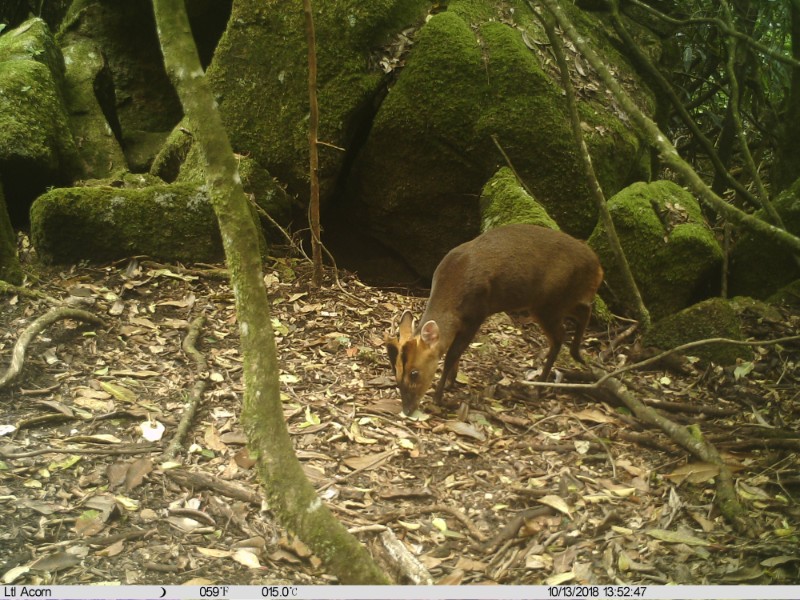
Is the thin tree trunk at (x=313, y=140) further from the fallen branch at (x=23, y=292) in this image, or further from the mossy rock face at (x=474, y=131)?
the fallen branch at (x=23, y=292)

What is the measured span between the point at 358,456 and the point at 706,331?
3.00 meters

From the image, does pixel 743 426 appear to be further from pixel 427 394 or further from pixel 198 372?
pixel 198 372

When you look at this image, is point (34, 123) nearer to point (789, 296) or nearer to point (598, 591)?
point (598, 591)

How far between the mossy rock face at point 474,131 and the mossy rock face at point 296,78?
1.06 feet

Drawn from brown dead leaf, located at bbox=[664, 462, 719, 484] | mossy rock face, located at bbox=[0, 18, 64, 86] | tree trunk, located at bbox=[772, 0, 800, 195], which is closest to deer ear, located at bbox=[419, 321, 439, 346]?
brown dead leaf, located at bbox=[664, 462, 719, 484]

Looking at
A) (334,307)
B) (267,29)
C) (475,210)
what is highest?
(267,29)

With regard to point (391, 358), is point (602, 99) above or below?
above

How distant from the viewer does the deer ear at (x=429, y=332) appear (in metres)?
5.08

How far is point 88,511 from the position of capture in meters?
3.26

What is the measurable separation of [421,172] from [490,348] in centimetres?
191

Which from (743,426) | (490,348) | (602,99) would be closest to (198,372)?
(490,348)

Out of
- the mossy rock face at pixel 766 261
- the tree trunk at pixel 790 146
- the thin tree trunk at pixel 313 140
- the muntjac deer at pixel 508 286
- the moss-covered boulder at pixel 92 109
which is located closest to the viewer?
the muntjac deer at pixel 508 286

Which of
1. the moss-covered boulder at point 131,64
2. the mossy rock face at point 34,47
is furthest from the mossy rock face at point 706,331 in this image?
the mossy rock face at point 34,47

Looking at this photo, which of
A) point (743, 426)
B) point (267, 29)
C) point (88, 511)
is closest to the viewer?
point (88, 511)
